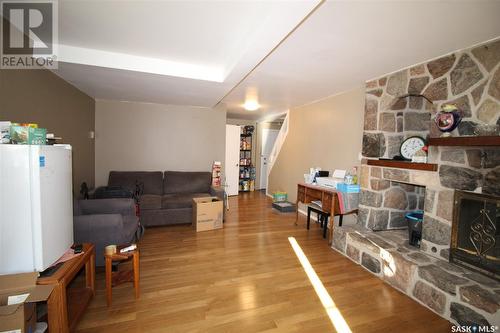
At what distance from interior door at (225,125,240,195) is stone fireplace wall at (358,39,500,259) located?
3657 mm

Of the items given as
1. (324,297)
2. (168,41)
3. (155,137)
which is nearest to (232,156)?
(155,137)

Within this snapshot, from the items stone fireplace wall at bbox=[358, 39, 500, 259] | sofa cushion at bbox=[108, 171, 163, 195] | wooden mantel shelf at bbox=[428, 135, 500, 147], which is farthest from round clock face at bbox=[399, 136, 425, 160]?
sofa cushion at bbox=[108, 171, 163, 195]

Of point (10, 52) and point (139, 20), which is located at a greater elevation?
point (139, 20)

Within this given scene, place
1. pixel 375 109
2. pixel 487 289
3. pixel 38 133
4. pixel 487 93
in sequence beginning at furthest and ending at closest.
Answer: pixel 375 109 → pixel 487 93 → pixel 487 289 → pixel 38 133

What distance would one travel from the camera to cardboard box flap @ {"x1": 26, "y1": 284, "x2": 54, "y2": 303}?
4.07ft

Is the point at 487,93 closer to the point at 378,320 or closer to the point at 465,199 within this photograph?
the point at 465,199

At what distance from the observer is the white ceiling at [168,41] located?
1.55 metres

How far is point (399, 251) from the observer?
7.57 feet

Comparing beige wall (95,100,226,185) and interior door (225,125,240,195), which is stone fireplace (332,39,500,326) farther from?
interior door (225,125,240,195)

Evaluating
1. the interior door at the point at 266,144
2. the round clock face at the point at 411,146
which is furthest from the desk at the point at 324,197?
the interior door at the point at 266,144

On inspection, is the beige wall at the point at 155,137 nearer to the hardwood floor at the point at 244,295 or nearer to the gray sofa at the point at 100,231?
the hardwood floor at the point at 244,295

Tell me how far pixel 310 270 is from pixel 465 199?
1.60 meters

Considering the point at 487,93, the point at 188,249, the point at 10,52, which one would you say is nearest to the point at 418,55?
the point at 487,93

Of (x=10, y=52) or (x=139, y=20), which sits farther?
(x=10, y=52)
